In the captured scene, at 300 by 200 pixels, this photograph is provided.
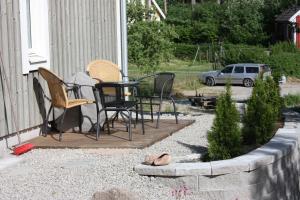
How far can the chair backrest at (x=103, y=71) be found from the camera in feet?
33.1

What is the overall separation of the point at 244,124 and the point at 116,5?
4640 mm

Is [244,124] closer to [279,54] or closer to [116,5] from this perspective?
[116,5]

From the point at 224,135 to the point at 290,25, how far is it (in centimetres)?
3972

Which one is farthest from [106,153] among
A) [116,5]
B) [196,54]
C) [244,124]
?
[196,54]

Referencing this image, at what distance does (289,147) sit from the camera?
7414mm

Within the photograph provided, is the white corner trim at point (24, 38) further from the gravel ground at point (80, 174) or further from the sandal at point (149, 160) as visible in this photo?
the sandal at point (149, 160)

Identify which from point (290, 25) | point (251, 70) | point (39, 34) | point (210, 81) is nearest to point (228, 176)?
point (39, 34)

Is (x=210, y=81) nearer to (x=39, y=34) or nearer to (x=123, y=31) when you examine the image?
(x=123, y=31)

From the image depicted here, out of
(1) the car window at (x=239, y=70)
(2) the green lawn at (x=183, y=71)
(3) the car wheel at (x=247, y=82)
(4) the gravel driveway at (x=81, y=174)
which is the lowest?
(3) the car wheel at (x=247, y=82)

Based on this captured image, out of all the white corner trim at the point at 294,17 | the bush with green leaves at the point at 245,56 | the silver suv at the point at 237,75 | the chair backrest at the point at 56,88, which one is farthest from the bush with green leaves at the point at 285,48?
the chair backrest at the point at 56,88

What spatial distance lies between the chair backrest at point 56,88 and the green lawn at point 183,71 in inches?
627

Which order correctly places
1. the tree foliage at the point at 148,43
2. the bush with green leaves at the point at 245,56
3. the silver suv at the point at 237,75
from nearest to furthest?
1. the tree foliage at the point at 148,43
2. the silver suv at the point at 237,75
3. the bush with green leaves at the point at 245,56

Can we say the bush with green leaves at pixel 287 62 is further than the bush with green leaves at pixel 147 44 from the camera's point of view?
Yes

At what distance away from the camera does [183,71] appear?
39312 mm
